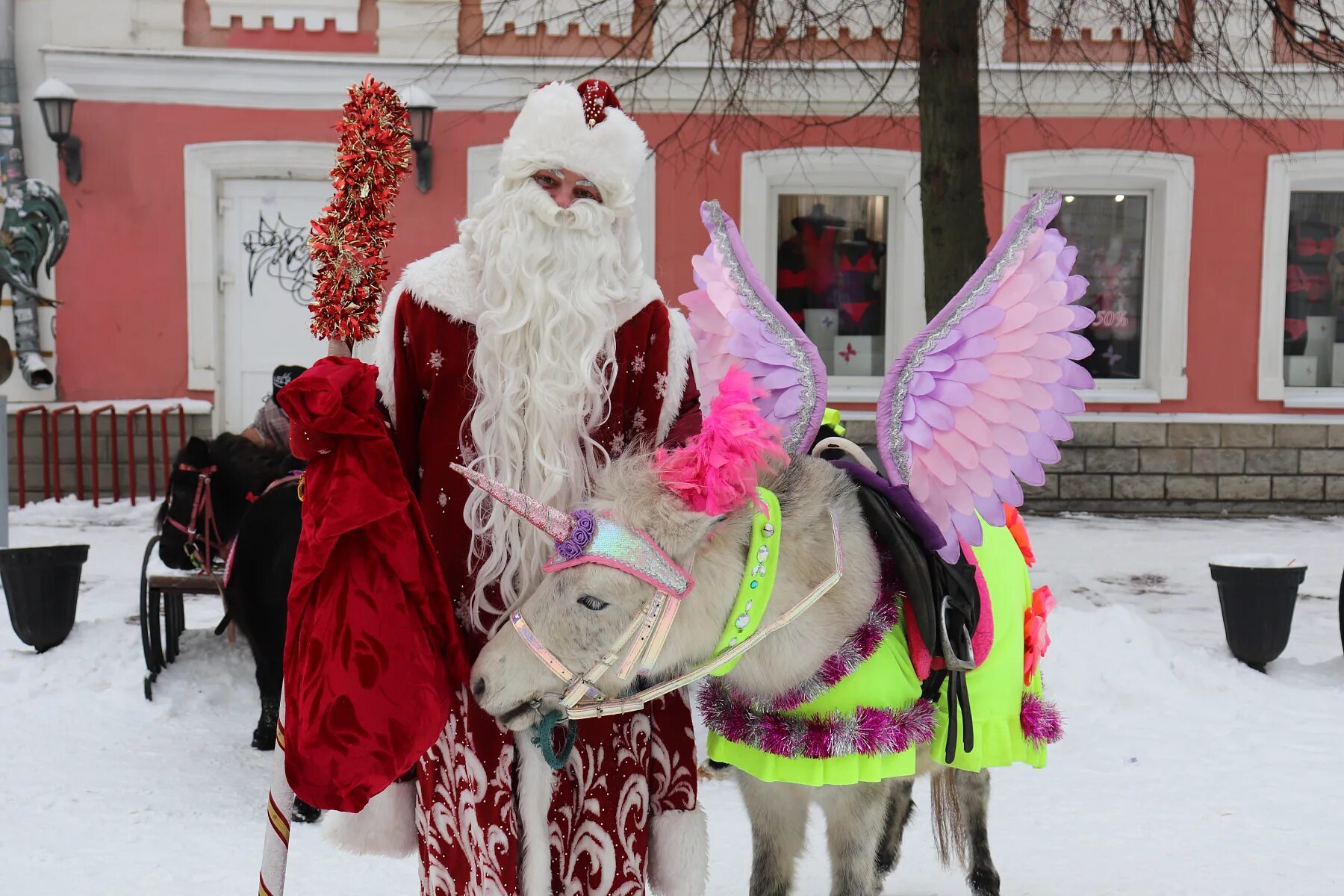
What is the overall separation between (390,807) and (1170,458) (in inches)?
365

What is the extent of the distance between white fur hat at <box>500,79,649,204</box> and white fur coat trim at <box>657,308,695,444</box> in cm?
28

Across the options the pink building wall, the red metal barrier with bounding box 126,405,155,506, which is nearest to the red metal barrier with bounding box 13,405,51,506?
the pink building wall

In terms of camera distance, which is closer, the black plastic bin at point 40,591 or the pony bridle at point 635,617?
the pony bridle at point 635,617

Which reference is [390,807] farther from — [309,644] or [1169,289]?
[1169,289]

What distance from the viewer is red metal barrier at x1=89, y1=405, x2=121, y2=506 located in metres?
8.98

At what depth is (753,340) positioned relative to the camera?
7.89ft

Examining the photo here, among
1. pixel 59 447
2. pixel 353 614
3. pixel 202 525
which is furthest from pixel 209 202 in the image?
pixel 353 614

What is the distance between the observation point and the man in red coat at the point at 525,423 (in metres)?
2.00

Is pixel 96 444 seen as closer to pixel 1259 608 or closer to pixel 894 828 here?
pixel 894 828

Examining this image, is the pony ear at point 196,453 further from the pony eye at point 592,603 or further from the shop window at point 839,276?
the shop window at point 839,276

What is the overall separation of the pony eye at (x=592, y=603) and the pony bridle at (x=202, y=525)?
→ 320cm

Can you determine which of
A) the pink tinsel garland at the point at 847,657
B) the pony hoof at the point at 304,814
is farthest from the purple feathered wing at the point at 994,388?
the pony hoof at the point at 304,814

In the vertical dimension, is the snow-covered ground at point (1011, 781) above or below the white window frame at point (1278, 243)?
below

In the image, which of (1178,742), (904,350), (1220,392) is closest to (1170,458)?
(1220,392)
